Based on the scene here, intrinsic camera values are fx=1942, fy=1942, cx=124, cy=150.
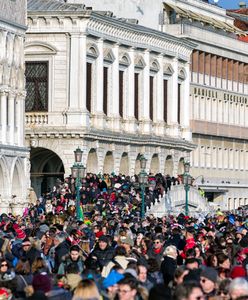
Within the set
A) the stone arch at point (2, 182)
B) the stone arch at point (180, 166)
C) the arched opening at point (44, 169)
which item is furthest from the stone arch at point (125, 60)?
the stone arch at point (2, 182)

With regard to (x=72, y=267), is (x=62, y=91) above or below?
above

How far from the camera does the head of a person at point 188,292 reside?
2011 cm

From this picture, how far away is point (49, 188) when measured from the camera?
8475 centimetres

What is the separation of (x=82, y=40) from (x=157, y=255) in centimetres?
5022

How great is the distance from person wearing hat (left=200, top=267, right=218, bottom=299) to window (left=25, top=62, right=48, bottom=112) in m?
58.8

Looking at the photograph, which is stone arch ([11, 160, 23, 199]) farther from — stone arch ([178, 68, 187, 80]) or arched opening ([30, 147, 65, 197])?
stone arch ([178, 68, 187, 80])

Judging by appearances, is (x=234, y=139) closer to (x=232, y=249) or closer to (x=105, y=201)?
(x=105, y=201)

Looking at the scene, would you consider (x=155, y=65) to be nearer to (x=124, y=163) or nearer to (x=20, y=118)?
(x=124, y=163)

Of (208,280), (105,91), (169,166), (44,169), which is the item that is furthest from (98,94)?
(208,280)

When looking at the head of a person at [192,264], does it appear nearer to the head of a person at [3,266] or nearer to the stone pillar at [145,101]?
the head of a person at [3,266]

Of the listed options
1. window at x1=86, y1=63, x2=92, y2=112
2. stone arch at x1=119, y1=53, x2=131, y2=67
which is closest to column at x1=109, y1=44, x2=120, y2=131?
stone arch at x1=119, y1=53, x2=131, y2=67

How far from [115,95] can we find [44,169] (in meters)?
4.77

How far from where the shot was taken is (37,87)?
83.2m

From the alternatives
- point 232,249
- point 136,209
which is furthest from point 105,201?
point 232,249
